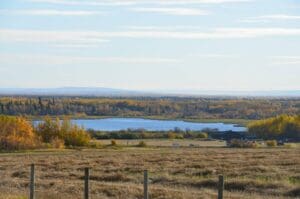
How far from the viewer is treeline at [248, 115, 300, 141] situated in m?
121

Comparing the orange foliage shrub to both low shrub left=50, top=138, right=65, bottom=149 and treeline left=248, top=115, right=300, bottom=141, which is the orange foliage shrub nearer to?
low shrub left=50, top=138, right=65, bottom=149

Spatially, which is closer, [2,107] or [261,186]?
[261,186]

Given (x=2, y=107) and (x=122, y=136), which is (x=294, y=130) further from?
(x=2, y=107)

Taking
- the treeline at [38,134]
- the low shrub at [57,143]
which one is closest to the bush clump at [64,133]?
the treeline at [38,134]

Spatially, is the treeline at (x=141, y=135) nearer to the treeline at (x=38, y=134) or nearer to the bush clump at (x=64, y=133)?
the bush clump at (x=64, y=133)

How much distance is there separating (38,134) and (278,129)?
47.1 meters

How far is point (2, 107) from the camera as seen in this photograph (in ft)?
570

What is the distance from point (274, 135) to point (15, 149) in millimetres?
57831

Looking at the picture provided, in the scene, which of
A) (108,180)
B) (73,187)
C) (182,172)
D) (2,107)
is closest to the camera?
(73,187)

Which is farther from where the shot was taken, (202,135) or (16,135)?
(202,135)

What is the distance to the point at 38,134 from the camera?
304 ft

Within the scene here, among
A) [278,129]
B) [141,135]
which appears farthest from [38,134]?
[278,129]

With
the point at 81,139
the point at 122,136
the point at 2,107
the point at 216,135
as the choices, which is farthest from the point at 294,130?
the point at 2,107

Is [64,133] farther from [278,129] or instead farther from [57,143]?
[278,129]
